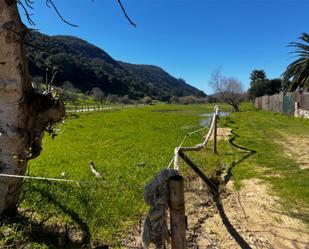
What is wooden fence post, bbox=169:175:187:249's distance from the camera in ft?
7.70

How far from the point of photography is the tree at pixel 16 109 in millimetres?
3598

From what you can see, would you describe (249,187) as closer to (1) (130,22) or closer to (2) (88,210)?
(2) (88,210)

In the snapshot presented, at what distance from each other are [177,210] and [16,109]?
98.8 inches

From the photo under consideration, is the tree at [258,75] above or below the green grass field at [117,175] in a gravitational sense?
above

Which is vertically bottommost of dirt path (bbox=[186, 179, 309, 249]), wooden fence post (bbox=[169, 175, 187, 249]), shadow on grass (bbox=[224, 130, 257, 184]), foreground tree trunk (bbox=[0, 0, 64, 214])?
dirt path (bbox=[186, 179, 309, 249])

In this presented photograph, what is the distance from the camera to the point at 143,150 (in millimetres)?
10781

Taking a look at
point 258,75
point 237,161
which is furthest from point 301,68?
point 258,75

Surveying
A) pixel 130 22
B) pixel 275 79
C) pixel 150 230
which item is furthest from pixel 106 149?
pixel 275 79

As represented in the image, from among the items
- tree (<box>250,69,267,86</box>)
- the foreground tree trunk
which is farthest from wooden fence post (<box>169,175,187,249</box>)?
tree (<box>250,69,267,86</box>)

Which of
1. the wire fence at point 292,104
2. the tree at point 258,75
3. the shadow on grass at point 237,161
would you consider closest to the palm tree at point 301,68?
the wire fence at point 292,104

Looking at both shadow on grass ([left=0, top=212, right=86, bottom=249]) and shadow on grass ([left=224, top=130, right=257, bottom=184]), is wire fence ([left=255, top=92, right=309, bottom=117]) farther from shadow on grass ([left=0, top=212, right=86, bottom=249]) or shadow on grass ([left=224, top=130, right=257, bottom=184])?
shadow on grass ([left=0, top=212, right=86, bottom=249])

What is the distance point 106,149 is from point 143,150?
A: 148cm

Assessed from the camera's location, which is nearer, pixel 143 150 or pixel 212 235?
pixel 212 235

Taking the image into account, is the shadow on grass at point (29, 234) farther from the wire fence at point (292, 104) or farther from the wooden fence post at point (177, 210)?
the wire fence at point (292, 104)
